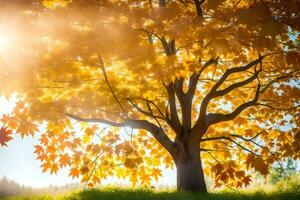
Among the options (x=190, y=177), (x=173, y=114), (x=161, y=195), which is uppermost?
(x=173, y=114)

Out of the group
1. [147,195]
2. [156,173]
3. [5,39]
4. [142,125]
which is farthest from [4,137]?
[156,173]

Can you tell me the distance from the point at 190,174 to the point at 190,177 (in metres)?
0.07

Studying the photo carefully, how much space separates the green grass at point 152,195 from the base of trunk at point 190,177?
33.4 inches

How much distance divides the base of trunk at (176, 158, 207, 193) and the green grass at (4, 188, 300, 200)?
0.85 m

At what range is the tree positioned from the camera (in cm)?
689

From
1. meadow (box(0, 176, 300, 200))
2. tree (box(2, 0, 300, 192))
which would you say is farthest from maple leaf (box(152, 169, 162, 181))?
meadow (box(0, 176, 300, 200))

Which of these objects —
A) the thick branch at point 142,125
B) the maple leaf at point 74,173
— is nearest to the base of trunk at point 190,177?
the thick branch at point 142,125

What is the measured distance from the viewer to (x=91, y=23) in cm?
695

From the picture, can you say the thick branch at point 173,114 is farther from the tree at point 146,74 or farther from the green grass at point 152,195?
the green grass at point 152,195

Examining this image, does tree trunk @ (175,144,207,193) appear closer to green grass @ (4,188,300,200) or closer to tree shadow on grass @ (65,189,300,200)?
green grass @ (4,188,300,200)

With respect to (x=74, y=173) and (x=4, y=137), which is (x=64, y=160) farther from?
(x=4, y=137)

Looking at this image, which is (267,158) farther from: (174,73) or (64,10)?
(64,10)

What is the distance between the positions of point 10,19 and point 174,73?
305 centimetres

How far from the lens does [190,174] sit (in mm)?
9820
